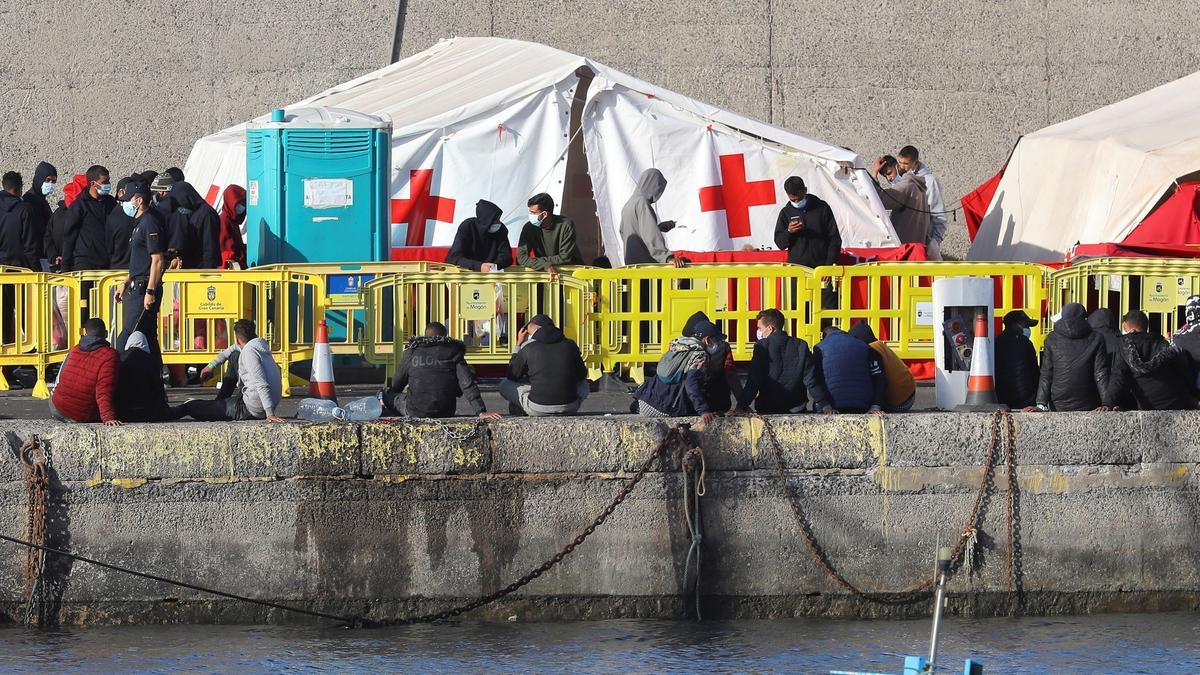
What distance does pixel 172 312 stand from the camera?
14.0m

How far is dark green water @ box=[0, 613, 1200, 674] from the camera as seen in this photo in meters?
9.88

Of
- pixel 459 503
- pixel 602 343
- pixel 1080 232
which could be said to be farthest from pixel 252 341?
pixel 1080 232

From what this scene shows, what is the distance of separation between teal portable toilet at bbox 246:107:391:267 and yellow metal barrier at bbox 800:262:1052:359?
351cm

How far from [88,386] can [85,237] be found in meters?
4.50

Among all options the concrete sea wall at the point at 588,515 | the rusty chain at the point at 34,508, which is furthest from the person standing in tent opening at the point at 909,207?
the rusty chain at the point at 34,508

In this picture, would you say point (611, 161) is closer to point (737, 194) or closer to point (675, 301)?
point (737, 194)

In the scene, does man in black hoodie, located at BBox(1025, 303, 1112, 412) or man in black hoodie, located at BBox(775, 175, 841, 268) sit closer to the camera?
man in black hoodie, located at BBox(1025, 303, 1112, 412)

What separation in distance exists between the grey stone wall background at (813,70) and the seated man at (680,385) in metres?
9.59

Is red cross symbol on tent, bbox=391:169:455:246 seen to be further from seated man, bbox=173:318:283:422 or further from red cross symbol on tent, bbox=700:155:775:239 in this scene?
seated man, bbox=173:318:283:422

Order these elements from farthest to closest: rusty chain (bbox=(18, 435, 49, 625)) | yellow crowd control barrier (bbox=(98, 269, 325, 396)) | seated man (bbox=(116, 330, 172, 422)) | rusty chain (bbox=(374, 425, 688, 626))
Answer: yellow crowd control barrier (bbox=(98, 269, 325, 396))
seated man (bbox=(116, 330, 172, 422))
rusty chain (bbox=(374, 425, 688, 626))
rusty chain (bbox=(18, 435, 49, 625))

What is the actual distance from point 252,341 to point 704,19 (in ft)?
32.8

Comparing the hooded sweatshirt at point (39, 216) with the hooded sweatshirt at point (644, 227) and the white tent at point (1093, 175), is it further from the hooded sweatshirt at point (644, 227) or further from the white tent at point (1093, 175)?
the white tent at point (1093, 175)

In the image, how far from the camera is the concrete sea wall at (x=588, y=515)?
10367 mm

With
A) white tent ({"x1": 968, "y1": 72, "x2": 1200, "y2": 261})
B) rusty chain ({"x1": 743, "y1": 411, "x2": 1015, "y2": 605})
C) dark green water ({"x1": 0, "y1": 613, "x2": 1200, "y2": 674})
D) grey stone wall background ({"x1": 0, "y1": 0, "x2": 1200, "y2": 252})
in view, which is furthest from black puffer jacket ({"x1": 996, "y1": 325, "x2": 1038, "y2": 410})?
grey stone wall background ({"x1": 0, "y1": 0, "x2": 1200, "y2": 252})
